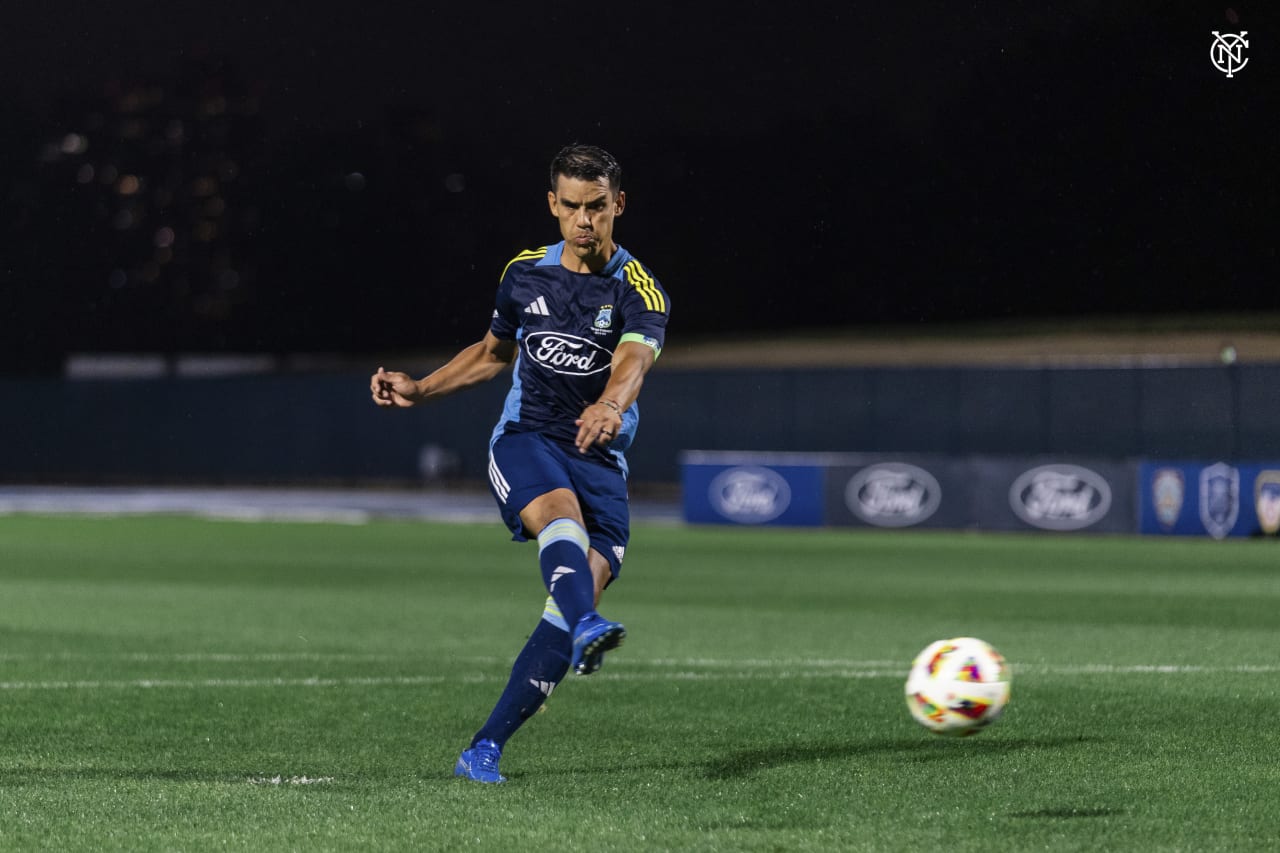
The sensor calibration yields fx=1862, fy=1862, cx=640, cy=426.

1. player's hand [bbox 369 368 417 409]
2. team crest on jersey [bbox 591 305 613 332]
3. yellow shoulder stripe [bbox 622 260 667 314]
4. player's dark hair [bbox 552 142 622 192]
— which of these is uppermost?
player's dark hair [bbox 552 142 622 192]

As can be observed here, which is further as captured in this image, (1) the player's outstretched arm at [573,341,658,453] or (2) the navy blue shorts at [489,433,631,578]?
(2) the navy blue shorts at [489,433,631,578]

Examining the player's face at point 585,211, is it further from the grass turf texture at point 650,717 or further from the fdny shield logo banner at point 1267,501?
the fdny shield logo banner at point 1267,501

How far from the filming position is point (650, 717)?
9414 mm

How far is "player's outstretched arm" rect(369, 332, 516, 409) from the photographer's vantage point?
25.2ft

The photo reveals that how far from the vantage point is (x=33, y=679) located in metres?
11.1

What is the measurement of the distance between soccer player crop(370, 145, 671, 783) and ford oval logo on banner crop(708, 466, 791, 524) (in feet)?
78.1

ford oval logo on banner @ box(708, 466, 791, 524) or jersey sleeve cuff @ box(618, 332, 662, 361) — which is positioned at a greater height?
jersey sleeve cuff @ box(618, 332, 662, 361)

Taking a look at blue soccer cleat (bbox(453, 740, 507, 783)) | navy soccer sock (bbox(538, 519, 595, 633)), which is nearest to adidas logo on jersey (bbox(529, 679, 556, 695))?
blue soccer cleat (bbox(453, 740, 507, 783))

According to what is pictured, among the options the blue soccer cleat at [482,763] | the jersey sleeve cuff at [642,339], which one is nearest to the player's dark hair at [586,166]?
the jersey sleeve cuff at [642,339]

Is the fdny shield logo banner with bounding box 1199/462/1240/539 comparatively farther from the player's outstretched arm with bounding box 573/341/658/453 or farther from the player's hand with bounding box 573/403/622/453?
the player's hand with bounding box 573/403/622/453

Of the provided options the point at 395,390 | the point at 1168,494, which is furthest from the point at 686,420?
the point at 395,390

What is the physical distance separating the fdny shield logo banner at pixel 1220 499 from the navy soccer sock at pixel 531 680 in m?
21.6

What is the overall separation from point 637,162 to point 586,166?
54.4 metres

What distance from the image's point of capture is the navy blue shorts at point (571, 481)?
7406 millimetres
